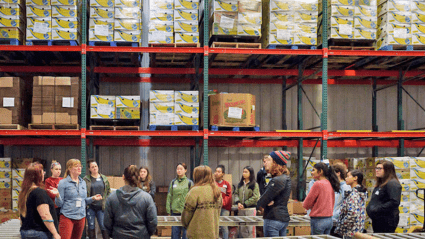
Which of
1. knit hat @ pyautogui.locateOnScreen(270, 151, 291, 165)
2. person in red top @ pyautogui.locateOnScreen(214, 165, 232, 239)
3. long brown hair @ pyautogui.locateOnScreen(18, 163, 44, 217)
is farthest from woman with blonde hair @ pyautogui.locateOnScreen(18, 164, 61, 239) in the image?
person in red top @ pyautogui.locateOnScreen(214, 165, 232, 239)

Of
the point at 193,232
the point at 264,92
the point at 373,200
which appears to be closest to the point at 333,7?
the point at 264,92

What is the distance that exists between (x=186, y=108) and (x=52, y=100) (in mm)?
2951

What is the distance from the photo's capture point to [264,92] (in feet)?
38.5

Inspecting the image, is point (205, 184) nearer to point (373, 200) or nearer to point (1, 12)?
point (373, 200)

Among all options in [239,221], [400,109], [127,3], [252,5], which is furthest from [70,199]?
[400,109]

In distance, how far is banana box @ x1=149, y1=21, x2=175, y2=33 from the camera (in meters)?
9.06

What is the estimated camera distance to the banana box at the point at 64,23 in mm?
8836

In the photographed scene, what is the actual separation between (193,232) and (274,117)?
760 centimetres

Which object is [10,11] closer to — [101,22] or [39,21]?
[39,21]

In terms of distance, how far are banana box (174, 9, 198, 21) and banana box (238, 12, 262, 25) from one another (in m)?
1.02

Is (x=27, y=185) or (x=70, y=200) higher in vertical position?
(x=27, y=185)

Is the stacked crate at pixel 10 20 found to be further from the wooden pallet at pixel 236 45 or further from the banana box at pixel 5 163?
the wooden pallet at pixel 236 45

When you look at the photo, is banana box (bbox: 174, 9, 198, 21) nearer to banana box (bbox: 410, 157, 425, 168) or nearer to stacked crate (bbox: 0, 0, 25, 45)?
stacked crate (bbox: 0, 0, 25, 45)

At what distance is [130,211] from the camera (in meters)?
4.30
